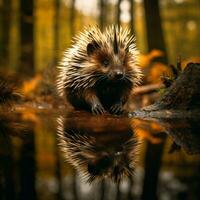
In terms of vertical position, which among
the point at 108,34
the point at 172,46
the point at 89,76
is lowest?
the point at 89,76

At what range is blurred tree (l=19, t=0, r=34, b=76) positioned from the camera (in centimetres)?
1800

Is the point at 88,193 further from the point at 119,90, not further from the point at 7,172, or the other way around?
the point at 119,90

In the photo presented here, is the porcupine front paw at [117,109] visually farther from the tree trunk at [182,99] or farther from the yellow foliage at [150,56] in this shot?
the yellow foliage at [150,56]

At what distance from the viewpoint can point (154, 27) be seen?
1798cm

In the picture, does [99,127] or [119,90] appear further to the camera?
[119,90]

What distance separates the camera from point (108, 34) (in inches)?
314

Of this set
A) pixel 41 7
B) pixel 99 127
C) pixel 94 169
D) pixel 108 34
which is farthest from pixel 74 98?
pixel 41 7

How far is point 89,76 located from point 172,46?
40374mm

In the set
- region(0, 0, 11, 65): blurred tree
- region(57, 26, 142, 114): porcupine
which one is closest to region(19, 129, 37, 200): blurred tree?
region(57, 26, 142, 114): porcupine

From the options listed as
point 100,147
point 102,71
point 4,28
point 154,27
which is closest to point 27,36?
point 154,27

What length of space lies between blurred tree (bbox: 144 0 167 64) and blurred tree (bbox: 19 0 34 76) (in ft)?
14.8

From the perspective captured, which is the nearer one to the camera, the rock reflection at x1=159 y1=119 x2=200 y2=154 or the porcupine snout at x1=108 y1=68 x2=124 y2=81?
the rock reflection at x1=159 y1=119 x2=200 y2=154

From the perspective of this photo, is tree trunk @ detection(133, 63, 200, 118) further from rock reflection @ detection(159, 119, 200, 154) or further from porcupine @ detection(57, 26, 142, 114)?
rock reflection @ detection(159, 119, 200, 154)

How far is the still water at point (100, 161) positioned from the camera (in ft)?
7.91
